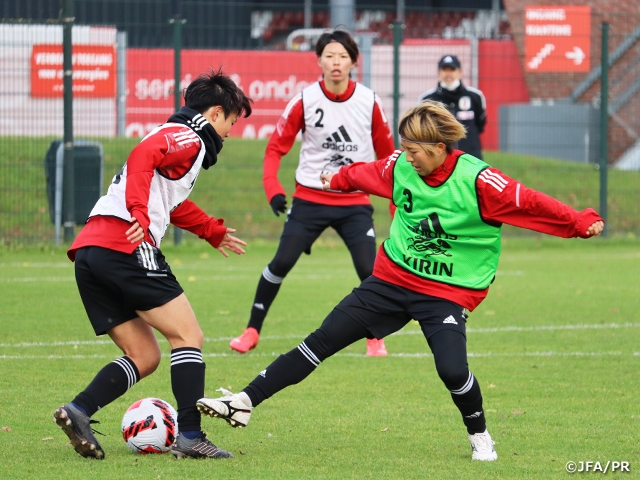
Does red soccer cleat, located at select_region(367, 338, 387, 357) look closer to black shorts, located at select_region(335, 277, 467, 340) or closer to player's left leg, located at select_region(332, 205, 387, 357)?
player's left leg, located at select_region(332, 205, 387, 357)

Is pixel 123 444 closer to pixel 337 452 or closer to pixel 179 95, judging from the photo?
pixel 337 452

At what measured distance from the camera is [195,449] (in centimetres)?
517

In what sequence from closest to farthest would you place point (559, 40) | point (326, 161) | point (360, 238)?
point (360, 238)
point (326, 161)
point (559, 40)

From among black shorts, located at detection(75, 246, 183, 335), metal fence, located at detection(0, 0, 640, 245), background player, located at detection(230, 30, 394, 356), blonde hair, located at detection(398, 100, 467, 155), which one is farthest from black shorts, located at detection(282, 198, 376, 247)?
metal fence, located at detection(0, 0, 640, 245)

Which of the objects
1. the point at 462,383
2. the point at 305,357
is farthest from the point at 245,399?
the point at 462,383

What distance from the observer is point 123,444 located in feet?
18.2

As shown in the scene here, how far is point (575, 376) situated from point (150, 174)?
11.7 ft

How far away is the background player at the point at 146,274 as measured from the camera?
16.7 ft

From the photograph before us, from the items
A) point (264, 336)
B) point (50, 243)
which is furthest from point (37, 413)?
point (50, 243)

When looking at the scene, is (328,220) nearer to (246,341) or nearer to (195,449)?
(246,341)

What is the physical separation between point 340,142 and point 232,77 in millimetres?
8370

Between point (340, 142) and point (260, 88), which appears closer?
point (340, 142)

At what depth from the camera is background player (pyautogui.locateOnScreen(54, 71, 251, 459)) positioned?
510 cm

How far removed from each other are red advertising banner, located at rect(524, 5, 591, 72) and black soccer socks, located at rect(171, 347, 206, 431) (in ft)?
42.4
